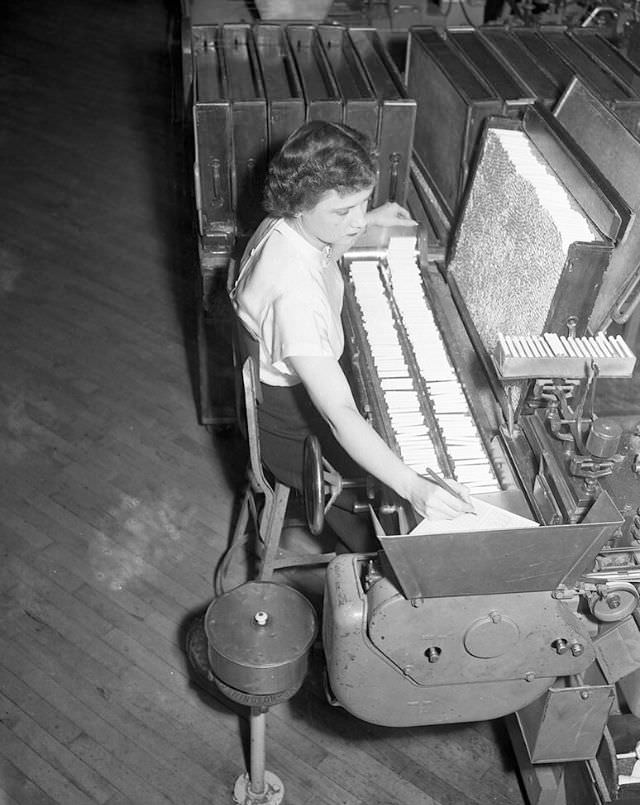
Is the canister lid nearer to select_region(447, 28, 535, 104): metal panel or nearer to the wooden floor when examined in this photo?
the wooden floor

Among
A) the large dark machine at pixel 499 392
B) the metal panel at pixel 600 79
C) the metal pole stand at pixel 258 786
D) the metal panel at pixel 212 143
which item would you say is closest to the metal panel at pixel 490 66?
the large dark machine at pixel 499 392

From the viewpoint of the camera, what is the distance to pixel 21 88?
21.3 ft

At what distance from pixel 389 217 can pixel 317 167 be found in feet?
1.92

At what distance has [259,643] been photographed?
202 centimetres

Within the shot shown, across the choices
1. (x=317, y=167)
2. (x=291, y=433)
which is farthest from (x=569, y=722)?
(x=317, y=167)

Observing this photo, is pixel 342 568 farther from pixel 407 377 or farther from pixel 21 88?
pixel 21 88

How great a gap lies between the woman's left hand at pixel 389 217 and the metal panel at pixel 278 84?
0.44 meters

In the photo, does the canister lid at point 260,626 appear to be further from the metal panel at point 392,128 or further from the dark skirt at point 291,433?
the metal panel at point 392,128

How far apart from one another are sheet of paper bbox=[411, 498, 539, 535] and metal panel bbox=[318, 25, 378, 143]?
4.95ft

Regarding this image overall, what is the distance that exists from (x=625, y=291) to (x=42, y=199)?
3911 millimetres

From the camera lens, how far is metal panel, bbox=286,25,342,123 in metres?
2.89

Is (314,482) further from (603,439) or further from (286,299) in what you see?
(603,439)

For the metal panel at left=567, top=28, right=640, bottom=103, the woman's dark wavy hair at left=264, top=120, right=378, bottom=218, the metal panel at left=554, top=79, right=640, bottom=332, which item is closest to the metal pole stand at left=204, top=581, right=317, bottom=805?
the woman's dark wavy hair at left=264, top=120, right=378, bottom=218

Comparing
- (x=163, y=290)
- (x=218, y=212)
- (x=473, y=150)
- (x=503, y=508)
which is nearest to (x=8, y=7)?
(x=163, y=290)
